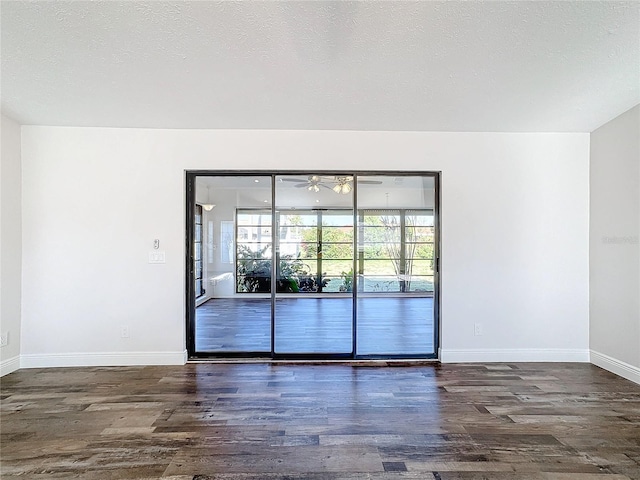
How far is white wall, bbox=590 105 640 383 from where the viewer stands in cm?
320

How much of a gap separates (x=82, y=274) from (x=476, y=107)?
14.0 feet

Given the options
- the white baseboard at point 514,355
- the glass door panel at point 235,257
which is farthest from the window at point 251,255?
the white baseboard at point 514,355

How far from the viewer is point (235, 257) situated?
19.3 feet

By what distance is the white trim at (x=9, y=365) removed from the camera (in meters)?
3.34

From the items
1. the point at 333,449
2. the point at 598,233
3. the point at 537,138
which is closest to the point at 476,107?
the point at 537,138

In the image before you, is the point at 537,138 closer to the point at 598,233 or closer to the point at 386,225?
the point at 598,233

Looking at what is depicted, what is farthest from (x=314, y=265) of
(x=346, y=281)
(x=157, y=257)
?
(x=157, y=257)

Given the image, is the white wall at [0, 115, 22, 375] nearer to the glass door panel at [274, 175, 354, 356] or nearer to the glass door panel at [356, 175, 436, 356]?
the glass door panel at [274, 175, 354, 356]

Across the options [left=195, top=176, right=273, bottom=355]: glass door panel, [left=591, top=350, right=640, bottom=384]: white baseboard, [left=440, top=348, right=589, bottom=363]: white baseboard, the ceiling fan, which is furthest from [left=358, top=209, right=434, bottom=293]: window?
[left=591, top=350, right=640, bottom=384]: white baseboard

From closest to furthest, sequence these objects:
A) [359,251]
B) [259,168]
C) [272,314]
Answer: [259,168], [272,314], [359,251]

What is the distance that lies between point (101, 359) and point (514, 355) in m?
4.43

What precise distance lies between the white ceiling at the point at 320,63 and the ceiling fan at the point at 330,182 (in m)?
0.65

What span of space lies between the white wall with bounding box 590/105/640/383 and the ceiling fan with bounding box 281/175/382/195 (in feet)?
7.59

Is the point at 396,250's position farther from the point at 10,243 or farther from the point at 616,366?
the point at 10,243
